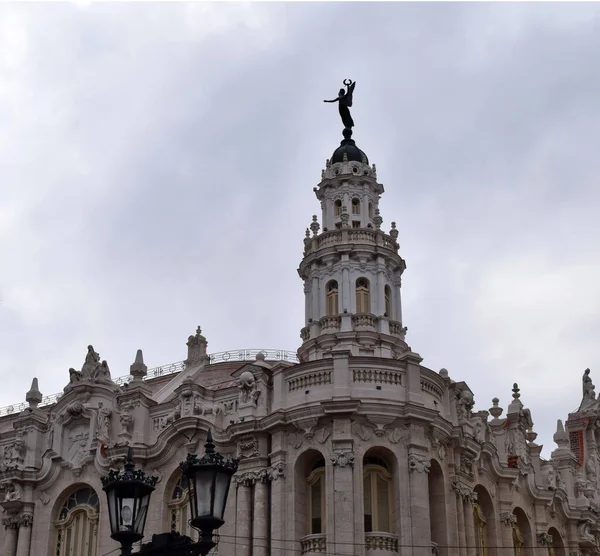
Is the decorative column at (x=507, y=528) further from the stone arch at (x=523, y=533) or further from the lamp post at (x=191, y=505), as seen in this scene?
the lamp post at (x=191, y=505)

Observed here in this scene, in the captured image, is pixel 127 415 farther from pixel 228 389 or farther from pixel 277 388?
pixel 277 388

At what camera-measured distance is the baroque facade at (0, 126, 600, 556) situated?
33188 millimetres

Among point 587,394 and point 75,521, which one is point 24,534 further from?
point 587,394

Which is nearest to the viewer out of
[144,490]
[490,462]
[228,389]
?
[144,490]

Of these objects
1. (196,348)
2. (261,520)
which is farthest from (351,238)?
(261,520)

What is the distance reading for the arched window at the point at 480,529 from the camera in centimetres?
3844

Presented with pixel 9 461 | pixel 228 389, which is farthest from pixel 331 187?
pixel 9 461

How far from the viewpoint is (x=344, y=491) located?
3222cm

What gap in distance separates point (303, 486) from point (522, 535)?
47.1 ft

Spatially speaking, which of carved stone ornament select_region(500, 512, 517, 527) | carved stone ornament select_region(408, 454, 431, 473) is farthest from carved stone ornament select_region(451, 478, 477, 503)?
carved stone ornament select_region(500, 512, 517, 527)

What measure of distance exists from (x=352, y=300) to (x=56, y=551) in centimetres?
1624

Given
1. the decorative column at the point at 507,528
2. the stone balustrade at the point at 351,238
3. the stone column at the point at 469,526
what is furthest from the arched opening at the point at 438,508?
the stone balustrade at the point at 351,238

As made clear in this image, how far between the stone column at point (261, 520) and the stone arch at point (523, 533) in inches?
563

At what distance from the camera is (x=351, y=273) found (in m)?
42.6
